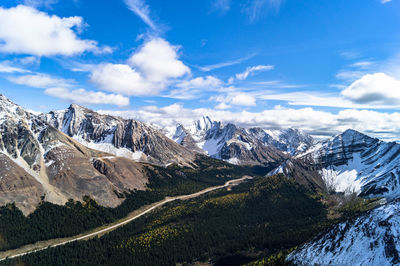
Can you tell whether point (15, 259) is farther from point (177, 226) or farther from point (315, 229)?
point (315, 229)

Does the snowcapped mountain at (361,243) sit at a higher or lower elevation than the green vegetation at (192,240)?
higher

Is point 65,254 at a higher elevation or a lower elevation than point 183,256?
higher

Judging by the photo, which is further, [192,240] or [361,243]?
[192,240]

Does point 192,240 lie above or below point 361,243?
below

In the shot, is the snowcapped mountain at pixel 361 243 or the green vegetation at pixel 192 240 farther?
the green vegetation at pixel 192 240

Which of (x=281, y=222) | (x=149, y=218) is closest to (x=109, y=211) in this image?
(x=149, y=218)

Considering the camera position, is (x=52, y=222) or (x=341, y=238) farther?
(x=52, y=222)

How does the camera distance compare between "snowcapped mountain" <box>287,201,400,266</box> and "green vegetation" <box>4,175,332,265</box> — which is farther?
"green vegetation" <box>4,175,332,265</box>

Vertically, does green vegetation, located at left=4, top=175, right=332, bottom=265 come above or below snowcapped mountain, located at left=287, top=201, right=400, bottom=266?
below
